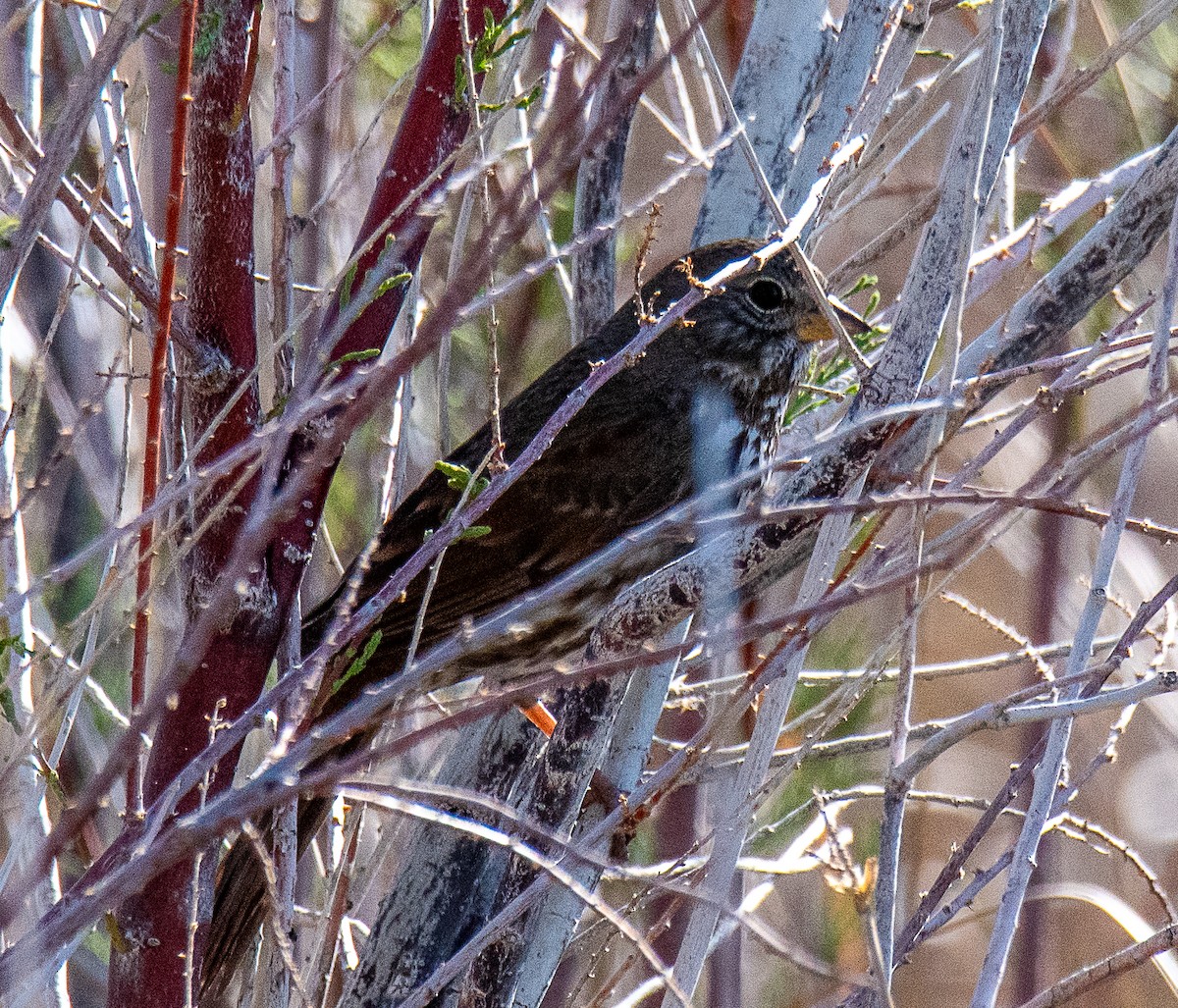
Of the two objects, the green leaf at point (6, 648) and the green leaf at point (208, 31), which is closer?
the green leaf at point (6, 648)

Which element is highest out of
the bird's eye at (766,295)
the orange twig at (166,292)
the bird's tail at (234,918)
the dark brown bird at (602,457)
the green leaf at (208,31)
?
the green leaf at (208,31)

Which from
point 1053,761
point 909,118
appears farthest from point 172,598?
point 1053,761

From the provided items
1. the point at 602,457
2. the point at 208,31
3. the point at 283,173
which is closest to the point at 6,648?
the point at 283,173

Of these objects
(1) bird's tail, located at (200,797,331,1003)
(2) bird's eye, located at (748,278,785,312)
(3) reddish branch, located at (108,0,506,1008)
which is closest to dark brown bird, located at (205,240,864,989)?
(2) bird's eye, located at (748,278,785,312)

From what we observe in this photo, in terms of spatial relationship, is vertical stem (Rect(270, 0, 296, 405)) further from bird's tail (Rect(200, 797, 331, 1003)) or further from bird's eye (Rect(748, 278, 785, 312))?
bird's eye (Rect(748, 278, 785, 312))

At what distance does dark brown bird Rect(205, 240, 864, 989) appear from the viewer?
2.78 meters

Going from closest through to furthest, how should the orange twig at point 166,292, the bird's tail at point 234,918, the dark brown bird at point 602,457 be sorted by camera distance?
the orange twig at point 166,292, the bird's tail at point 234,918, the dark brown bird at point 602,457

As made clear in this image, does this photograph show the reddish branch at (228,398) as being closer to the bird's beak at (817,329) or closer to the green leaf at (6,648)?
the green leaf at (6,648)

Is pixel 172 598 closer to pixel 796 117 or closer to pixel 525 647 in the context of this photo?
pixel 525 647

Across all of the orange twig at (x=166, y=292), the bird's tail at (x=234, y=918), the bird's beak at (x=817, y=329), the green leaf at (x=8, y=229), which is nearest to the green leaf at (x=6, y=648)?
the orange twig at (x=166, y=292)

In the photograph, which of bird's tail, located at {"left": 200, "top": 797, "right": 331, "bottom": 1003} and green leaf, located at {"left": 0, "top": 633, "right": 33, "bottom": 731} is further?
bird's tail, located at {"left": 200, "top": 797, "right": 331, "bottom": 1003}

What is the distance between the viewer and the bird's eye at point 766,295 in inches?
110

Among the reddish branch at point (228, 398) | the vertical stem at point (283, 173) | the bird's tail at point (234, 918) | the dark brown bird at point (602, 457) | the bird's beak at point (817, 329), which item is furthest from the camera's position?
the dark brown bird at point (602, 457)

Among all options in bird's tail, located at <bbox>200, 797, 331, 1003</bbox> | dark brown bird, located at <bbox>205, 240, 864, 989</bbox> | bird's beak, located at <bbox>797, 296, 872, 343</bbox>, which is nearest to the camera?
bird's tail, located at <bbox>200, 797, 331, 1003</bbox>
